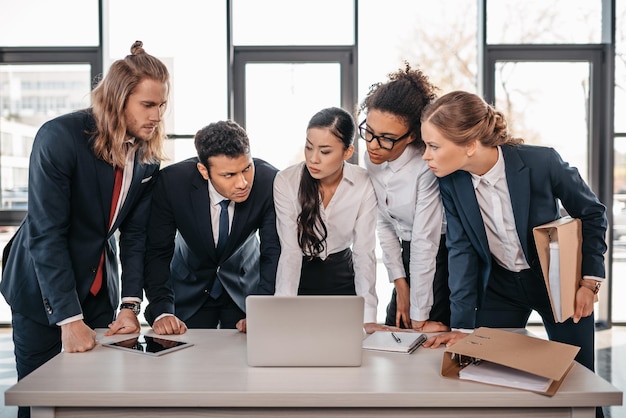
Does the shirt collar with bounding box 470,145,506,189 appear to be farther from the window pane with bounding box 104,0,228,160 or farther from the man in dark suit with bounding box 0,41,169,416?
the window pane with bounding box 104,0,228,160

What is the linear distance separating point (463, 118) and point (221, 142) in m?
0.82

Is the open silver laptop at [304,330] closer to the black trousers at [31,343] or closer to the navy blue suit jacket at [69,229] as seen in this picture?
the navy blue suit jacket at [69,229]

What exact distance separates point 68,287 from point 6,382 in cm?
199

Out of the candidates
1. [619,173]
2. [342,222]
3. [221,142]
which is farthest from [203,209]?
[619,173]

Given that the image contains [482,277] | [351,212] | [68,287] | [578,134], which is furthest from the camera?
[578,134]

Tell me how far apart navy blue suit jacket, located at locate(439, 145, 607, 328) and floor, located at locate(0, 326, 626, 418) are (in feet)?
4.38

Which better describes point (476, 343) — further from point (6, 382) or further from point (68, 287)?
point (6, 382)

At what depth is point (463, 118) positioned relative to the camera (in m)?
1.88

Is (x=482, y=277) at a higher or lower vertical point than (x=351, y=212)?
lower

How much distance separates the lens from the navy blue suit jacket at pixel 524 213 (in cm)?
196

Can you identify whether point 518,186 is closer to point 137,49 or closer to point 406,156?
point 406,156

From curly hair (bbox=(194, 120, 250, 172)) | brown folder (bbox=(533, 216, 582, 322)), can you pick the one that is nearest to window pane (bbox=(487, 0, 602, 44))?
curly hair (bbox=(194, 120, 250, 172))

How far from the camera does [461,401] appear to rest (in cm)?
139

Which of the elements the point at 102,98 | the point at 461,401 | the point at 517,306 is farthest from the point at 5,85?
the point at 461,401
